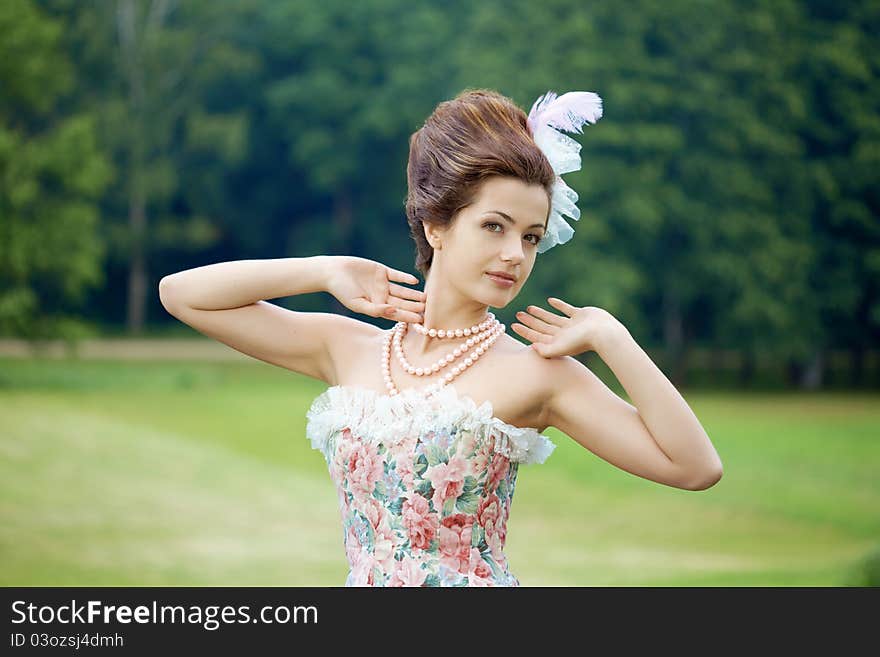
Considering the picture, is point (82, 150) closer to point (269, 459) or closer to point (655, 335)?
point (269, 459)

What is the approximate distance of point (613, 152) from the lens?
1944cm

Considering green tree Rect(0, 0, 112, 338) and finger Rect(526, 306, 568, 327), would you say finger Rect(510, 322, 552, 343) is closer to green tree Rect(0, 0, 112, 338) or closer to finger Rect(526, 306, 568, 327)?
finger Rect(526, 306, 568, 327)

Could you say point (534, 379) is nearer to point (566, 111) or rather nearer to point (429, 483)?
point (429, 483)

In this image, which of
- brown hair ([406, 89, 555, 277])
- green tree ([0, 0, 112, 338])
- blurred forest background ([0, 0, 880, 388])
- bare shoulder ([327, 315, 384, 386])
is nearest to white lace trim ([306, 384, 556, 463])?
bare shoulder ([327, 315, 384, 386])

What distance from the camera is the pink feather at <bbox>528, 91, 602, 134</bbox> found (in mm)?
2277

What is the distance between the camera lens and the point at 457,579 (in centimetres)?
217

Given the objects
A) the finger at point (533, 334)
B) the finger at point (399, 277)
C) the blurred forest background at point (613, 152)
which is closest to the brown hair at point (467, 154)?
the finger at point (399, 277)

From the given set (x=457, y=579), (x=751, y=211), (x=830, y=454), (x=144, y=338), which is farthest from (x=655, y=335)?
(x=457, y=579)

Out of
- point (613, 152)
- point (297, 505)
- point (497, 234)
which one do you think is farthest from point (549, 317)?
point (613, 152)

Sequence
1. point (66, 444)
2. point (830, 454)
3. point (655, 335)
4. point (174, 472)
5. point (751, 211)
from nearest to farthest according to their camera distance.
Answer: point (174, 472) < point (66, 444) < point (830, 454) < point (751, 211) < point (655, 335)

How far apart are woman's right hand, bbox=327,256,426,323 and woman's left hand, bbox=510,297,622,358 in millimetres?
212

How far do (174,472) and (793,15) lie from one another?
13144mm

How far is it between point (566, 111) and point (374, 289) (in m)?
0.50

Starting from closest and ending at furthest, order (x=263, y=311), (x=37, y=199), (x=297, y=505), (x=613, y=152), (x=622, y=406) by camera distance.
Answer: (x=622, y=406)
(x=263, y=311)
(x=297, y=505)
(x=37, y=199)
(x=613, y=152)
